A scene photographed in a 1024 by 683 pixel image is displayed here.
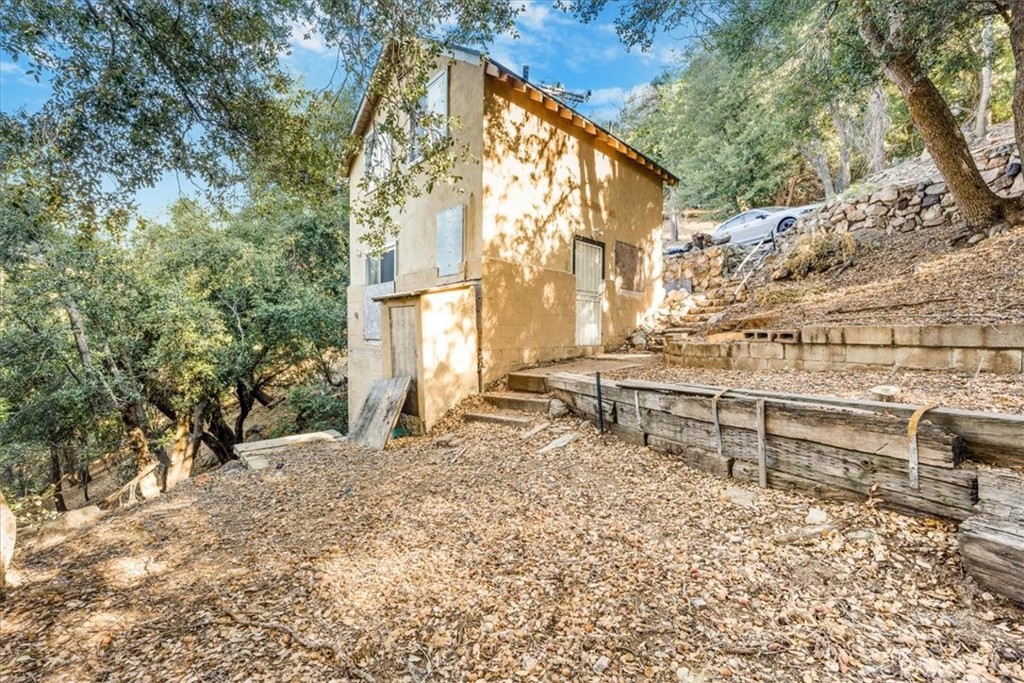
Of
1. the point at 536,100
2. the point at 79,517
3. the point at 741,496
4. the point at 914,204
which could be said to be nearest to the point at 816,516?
the point at 741,496

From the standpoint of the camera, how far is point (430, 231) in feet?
24.1

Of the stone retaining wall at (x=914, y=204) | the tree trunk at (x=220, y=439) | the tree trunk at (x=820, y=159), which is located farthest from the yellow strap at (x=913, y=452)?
the tree trunk at (x=820, y=159)

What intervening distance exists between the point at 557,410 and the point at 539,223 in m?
3.47

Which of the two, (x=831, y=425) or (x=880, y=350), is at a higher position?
(x=880, y=350)

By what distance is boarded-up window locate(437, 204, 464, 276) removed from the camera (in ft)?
21.8

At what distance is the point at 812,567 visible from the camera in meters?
2.10

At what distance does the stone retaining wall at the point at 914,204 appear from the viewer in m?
7.34

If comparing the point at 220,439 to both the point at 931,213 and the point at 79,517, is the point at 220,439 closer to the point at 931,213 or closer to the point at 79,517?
the point at 79,517

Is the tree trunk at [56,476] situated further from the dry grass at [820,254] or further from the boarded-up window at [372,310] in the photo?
the dry grass at [820,254]

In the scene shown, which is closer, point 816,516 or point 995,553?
point 995,553

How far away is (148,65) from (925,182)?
11.4 metres

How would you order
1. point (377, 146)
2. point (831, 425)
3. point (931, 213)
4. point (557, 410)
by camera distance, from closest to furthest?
1. point (831, 425)
2. point (557, 410)
3. point (377, 146)
4. point (931, 213)

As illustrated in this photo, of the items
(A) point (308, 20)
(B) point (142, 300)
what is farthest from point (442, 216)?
(B) point (142, 300)

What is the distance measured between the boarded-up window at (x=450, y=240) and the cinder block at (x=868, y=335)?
4.83 m
